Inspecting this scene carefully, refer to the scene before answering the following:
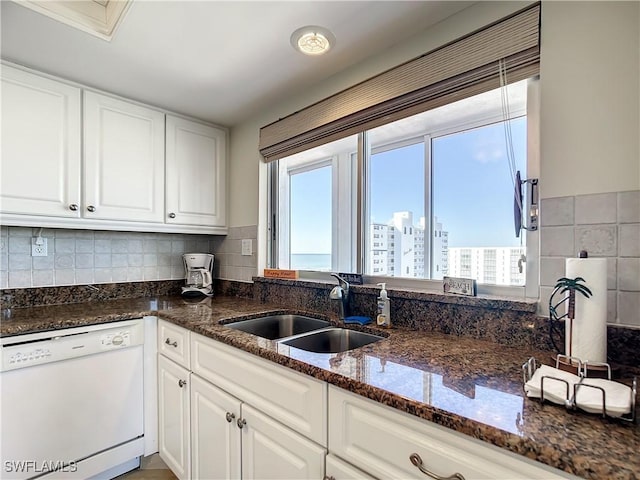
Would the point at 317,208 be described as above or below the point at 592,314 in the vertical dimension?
above

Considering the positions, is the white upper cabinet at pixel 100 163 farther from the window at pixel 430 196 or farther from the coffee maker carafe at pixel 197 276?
the window at pixel 430 196

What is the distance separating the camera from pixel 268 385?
3.71 feet

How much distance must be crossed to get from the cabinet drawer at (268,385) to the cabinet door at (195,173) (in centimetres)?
110

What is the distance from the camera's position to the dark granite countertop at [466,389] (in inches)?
22.6

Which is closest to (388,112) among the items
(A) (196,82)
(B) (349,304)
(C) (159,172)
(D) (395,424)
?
(B) (349,304)

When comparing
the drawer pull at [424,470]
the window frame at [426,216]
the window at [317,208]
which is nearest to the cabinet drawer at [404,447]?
the drawer pull at [424,470]

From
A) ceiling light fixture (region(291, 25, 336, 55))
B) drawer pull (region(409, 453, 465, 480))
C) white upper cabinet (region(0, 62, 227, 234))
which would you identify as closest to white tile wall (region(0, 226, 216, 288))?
white upper cabinet (region(0, 62, 227, 234))

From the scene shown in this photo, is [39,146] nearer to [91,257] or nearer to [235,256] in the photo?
[91,257]

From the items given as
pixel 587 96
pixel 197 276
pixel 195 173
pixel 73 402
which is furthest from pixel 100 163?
pixel 587 96

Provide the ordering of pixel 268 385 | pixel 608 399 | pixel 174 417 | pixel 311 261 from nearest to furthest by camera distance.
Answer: pixel 608 399, pixel 268 385, pixel 174 417, pixel 311 261

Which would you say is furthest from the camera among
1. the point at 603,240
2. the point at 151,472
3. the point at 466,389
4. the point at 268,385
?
the point at 151,472

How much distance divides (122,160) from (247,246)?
92 centimetres

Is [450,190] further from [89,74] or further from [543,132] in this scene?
[89,74]

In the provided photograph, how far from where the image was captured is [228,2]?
4.13 ft
